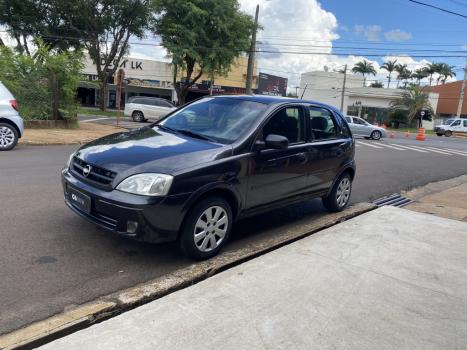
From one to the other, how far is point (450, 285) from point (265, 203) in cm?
207

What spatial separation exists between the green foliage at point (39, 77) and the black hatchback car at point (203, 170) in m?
12.1

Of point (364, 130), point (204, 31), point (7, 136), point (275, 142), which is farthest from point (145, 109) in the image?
point (275, 142)

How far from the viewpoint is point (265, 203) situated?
509 centimetres

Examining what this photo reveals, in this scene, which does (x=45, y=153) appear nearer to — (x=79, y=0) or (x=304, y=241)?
(x=304, y=241)

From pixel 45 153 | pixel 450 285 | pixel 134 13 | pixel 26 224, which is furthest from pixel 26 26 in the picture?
pixel 450 285

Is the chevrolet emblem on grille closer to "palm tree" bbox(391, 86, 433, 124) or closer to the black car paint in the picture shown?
the black car paint

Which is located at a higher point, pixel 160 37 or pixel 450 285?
pixel 160 37

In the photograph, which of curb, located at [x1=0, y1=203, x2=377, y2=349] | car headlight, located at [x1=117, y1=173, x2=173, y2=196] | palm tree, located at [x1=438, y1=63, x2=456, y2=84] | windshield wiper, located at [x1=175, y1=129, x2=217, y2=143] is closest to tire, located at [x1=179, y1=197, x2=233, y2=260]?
curb, located at [x1=0, y1=203, x2=377, y2=349]

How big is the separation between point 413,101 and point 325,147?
173 ft

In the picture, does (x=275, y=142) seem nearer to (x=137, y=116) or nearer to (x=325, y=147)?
(x=325, y=147)

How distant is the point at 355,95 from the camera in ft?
201

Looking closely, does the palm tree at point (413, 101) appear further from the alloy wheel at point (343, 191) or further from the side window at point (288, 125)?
the side window at point (288, 125)

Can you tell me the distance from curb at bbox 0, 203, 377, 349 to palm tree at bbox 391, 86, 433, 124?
2108 inches

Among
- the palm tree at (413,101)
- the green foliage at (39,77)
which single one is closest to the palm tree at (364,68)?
the palm tree at (413,101)
